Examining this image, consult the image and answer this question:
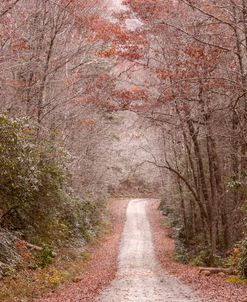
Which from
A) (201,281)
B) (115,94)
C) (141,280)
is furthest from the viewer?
(115,94)

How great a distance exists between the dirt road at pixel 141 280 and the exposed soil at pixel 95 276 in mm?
308

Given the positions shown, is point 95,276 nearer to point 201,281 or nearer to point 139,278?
point 139,278

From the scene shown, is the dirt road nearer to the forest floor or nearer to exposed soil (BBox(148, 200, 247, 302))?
the forest floor

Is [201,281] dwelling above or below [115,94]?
below

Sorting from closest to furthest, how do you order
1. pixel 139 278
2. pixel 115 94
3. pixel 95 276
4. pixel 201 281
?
pixel 201 281 → pixel 139 278 → pixel 95 276 → pixel 115 94


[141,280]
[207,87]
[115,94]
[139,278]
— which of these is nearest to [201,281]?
[141,280]

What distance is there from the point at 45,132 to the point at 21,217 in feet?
10.6

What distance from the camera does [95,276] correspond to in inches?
663

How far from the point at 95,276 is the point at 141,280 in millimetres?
1889

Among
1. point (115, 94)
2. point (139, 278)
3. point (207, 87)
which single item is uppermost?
point (115, 94)

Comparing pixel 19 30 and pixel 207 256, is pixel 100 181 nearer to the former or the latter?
pixel 207 256

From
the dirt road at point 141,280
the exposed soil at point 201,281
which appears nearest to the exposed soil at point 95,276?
the dirt road at point 141,280

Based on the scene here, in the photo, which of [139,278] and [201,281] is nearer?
[201,281]

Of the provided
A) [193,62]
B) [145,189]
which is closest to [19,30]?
[193,62]
